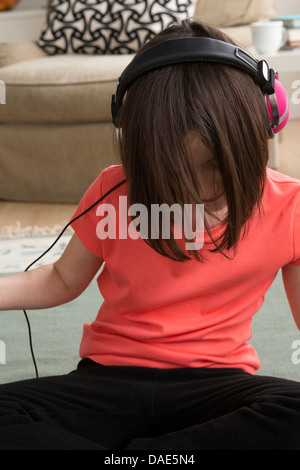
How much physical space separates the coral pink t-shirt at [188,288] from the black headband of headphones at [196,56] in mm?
172

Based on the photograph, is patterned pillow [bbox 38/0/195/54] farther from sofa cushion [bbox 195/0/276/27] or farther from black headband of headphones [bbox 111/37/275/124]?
black headband of headphones [bbox 111/37/275/124]

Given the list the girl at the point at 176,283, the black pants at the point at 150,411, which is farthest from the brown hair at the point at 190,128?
the black pants at the point at 150,411

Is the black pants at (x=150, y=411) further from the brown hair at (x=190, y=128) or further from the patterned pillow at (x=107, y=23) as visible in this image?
the patterned pillow at (x=107, y=23)

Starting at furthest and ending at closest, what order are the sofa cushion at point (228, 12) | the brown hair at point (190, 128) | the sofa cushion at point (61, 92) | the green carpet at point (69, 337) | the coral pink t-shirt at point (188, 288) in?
the sofa cushion at point (228, 12)
the sofa cushion at point (61, 92)
the green carpet at point (69, 337)
the coral pink t-shirt at point (188, 288)
the brown hair at point (190, 128)

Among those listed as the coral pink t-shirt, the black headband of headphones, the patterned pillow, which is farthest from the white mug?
the black headband of headphones

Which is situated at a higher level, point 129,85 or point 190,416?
point 129,85

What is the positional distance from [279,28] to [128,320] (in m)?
1.57

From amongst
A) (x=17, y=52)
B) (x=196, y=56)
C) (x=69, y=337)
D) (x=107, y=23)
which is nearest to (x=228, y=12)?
(x=107, y=23)

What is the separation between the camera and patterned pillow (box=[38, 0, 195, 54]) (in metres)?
2.51

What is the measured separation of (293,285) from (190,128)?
293 millimetres

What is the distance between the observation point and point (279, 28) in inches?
85.2

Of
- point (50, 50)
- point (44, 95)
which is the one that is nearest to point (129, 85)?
point (44, 95)

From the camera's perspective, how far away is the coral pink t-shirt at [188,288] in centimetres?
82
